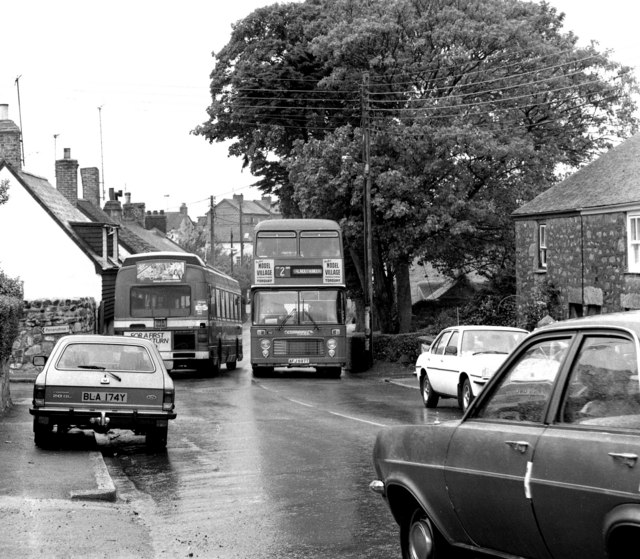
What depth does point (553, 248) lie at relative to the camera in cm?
3444

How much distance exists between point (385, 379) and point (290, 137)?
572 inches

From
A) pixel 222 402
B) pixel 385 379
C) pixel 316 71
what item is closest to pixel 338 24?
pixel 316 71

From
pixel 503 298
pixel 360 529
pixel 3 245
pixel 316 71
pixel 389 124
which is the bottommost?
pixel 360 529

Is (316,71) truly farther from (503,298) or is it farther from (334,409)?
(334,409)

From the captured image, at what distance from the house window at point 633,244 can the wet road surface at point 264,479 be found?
9125 mm

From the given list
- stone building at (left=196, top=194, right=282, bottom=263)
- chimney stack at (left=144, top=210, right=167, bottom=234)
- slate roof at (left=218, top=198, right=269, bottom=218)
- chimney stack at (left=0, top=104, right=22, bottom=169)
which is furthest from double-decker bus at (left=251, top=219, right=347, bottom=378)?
slate roof at (left=218, top=198, right=269, bottom=218)

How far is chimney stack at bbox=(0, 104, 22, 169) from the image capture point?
4316 centimetres

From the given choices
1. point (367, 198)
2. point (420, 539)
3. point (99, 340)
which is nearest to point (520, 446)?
point (420, 539)

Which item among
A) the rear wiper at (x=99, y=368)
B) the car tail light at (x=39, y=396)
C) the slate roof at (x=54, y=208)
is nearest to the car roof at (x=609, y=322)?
the rear wiper at (x=99, y=368)

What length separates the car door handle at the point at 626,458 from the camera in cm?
469

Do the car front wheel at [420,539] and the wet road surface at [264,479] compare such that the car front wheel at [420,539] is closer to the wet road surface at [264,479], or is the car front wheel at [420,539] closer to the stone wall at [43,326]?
the wet road surface at [264,479]

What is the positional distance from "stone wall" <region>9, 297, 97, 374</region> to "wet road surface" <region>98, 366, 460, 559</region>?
514 inches

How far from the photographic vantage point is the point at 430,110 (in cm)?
4100

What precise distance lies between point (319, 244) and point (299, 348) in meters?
3.34
